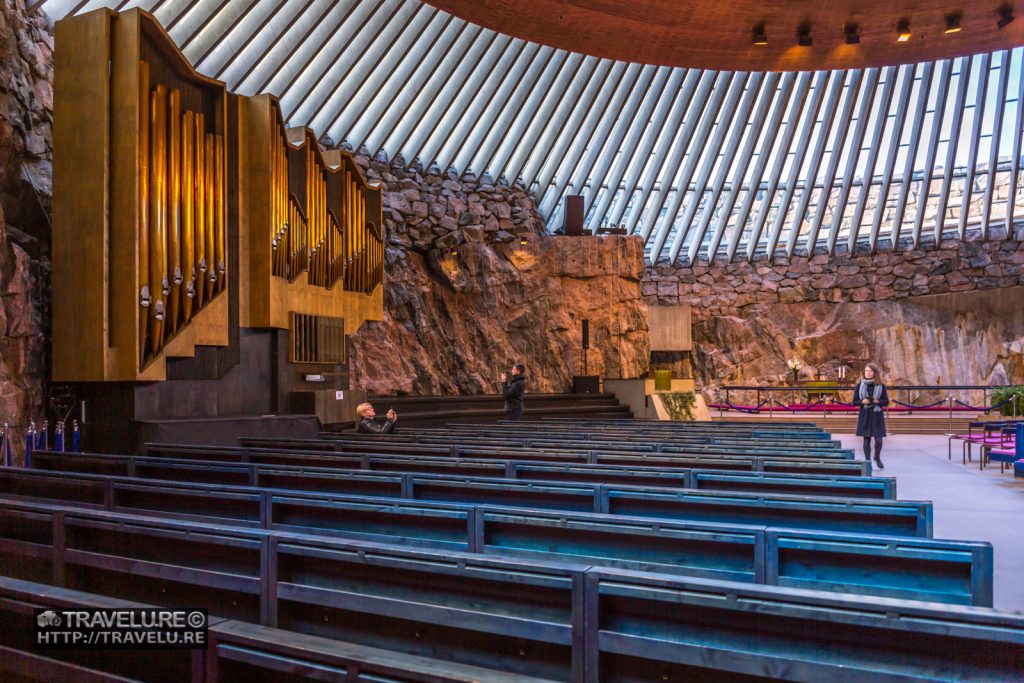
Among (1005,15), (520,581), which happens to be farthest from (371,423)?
(1005,15)

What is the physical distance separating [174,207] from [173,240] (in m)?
0.32

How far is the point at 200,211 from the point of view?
7.23 meters

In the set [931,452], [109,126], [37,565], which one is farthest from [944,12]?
[37,565]

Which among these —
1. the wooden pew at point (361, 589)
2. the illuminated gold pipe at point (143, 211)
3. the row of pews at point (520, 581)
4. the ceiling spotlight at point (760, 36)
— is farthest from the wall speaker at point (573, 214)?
the wooden pew at point (361, 589)

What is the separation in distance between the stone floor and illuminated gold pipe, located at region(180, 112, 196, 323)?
20.2 feet

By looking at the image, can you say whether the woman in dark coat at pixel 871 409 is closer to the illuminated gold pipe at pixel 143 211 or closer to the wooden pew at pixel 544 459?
the wooden pew at pixel 544 459

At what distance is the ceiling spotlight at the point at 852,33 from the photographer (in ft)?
34.5

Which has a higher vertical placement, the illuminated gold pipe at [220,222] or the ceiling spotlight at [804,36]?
the ceiling spotlight at [804,36]

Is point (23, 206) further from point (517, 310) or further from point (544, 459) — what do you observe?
point (517, 310)

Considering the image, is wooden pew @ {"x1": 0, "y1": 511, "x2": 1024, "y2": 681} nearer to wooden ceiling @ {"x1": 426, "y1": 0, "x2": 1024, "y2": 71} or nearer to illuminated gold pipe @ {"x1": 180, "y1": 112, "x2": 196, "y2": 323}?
illuminated gold pipe @ {"x1": 180, "y1": 112, "x2": 196, "y2": 323}

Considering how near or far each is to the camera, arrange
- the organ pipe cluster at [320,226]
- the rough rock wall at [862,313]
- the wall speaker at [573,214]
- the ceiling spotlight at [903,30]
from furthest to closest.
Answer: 1. the rough rock wall at [862,313]
2. the wall speaker at [573,214]
3. the ceiling spotlight at [903,30]
4. the organ pipe cluster at [320,226]

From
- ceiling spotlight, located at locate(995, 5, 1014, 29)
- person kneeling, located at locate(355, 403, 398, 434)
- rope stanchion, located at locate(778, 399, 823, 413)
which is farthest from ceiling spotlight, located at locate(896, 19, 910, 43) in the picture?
person kneeling, located at locate(355, 403, 398, 434)

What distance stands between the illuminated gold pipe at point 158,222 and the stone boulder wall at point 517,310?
26.7ft

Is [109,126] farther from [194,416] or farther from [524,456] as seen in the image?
[524,456]
